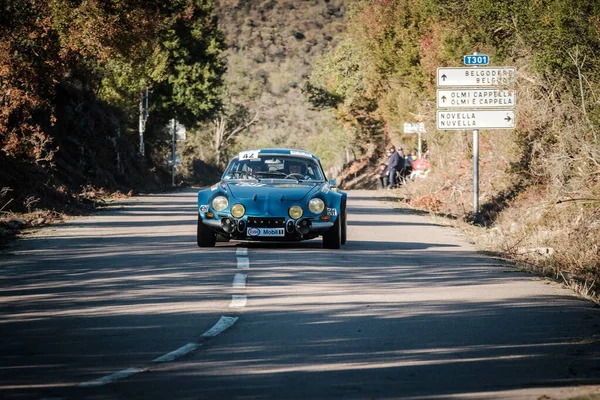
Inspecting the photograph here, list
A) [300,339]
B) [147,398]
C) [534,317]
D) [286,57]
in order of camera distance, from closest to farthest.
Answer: [147,398]
[300,339]
[534,317]
[286,57]

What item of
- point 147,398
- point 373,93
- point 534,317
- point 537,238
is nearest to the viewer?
point 147,398

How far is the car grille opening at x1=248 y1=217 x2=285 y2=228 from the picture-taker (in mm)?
15953

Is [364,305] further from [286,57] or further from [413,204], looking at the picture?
[286,57]

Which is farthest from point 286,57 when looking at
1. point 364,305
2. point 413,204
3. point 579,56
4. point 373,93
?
point 364,305

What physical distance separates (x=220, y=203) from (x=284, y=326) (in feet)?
22.8

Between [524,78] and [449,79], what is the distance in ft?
6.23

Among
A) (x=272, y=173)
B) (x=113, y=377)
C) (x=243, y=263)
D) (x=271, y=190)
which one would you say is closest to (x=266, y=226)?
(x=271, y=190)

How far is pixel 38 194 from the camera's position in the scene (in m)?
26.0

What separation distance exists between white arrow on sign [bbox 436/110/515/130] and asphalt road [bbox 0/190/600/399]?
27.7 ft

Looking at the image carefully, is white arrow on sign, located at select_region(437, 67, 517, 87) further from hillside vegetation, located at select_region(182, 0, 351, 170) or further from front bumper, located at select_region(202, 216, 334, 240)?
hillside vegetation, located at select_region(182, 0, 351, 170)

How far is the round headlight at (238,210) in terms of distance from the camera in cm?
1596

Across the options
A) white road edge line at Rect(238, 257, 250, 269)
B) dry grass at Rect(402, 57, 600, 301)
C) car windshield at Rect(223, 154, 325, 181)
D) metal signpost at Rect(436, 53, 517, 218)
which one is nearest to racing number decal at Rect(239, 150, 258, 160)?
car windshield at Rect(223, 154, 325, 181)

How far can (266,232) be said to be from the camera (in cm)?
1599

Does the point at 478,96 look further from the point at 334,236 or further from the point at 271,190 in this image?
the point at 271,190
